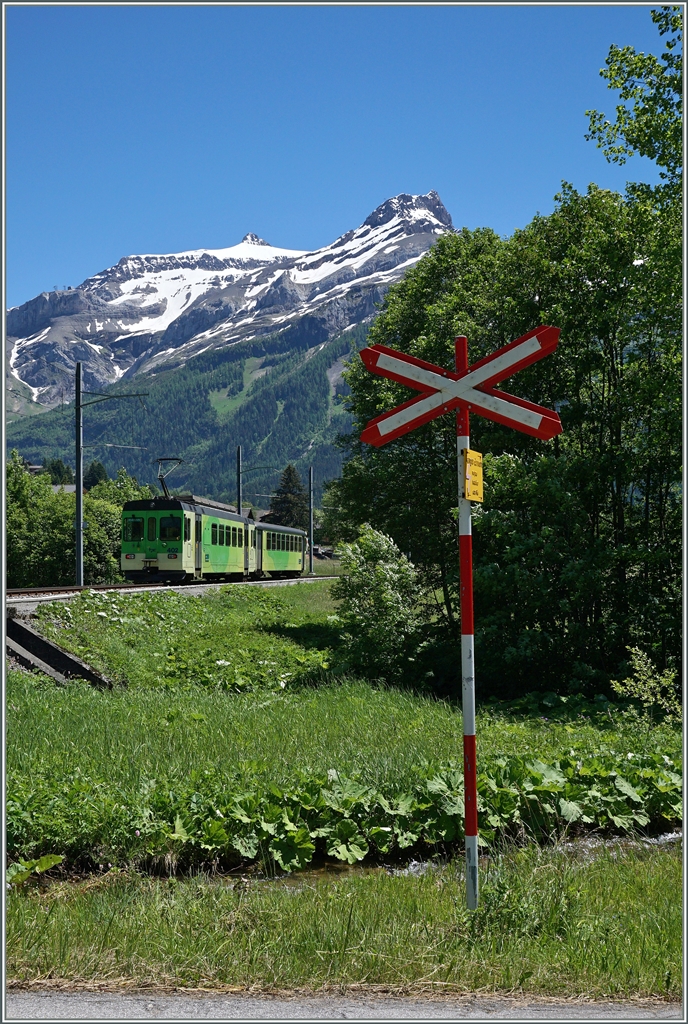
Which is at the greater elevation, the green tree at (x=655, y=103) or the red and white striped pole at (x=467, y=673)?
the green tree at (x=655, y=103)

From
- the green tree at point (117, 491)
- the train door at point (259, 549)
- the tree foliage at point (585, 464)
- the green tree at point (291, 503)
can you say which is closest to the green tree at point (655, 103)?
the tree foliage at point (585, 464)

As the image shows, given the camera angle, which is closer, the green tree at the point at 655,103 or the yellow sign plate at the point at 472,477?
the yellow sign plate at the point at 472,477

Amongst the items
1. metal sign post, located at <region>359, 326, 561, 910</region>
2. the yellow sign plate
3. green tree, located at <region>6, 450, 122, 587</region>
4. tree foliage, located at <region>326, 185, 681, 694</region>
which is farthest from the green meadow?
green tree, located at <region>6, 450, 122, 587</region>

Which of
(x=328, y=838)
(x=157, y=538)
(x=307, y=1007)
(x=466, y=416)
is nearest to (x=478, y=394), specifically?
(x=466, y=416)

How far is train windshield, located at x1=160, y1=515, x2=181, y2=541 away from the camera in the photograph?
1315 inches

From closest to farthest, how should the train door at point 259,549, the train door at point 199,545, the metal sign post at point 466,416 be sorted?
the metal sign post at point 466,416 < the train door at point 199,545 < the train door at point 259,549

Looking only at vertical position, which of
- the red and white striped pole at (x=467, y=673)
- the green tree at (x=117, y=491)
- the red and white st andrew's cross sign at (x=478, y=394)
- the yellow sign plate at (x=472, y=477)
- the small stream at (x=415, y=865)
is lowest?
the small stream at (x=415, y=865)

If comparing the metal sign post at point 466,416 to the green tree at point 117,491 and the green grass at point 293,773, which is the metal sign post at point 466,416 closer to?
the green grass at point 293,773

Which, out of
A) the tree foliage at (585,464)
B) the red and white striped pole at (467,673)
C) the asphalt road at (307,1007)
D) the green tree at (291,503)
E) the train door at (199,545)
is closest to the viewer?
the asphalt road at (307,1007)

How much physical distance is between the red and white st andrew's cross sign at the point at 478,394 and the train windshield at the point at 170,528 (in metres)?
27.6

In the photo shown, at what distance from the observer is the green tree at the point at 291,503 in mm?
120062

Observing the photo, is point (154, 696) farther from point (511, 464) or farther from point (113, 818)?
point (511, 464)

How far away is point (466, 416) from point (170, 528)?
93.2ft

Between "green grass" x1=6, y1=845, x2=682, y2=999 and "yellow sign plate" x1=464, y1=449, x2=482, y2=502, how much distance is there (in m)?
2.53
